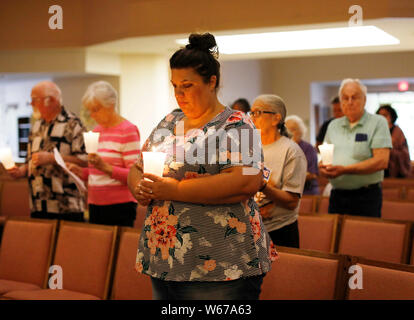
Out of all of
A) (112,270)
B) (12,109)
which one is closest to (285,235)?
(112,270)

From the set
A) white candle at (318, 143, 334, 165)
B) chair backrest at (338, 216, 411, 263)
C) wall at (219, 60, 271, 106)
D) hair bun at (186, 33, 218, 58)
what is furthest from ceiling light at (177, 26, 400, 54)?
A: hair bun at (186, 33, 218, 58)

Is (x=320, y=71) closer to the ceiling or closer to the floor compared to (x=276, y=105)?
closer to the ceiling

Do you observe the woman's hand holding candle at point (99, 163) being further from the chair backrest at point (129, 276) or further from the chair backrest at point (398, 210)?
the chair backrest at point (398, 210)

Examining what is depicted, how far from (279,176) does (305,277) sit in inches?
19.4

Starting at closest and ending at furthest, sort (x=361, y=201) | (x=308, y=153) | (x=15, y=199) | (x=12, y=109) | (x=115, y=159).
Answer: (x=115, y=159) < (x=361, y=201) < (x=308, y=153) < (x=15, y=199) < (x=12, y=109)

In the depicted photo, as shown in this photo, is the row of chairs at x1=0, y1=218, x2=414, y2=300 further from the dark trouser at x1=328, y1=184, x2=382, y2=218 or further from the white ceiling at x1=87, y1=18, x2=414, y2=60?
the white ceiling at x1=87, y1=18, x2=414, y2=60

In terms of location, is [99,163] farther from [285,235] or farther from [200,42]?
[200,42]

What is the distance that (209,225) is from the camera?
1823 millimetres

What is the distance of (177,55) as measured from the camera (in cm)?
191

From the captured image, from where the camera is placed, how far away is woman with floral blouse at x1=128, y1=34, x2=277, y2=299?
1.81 meters

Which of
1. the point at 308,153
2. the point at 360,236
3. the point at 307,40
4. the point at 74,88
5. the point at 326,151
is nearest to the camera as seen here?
the point at 360,236

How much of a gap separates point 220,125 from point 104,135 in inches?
82.4

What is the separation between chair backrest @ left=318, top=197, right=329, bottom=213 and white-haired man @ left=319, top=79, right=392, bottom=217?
0.58 metres
